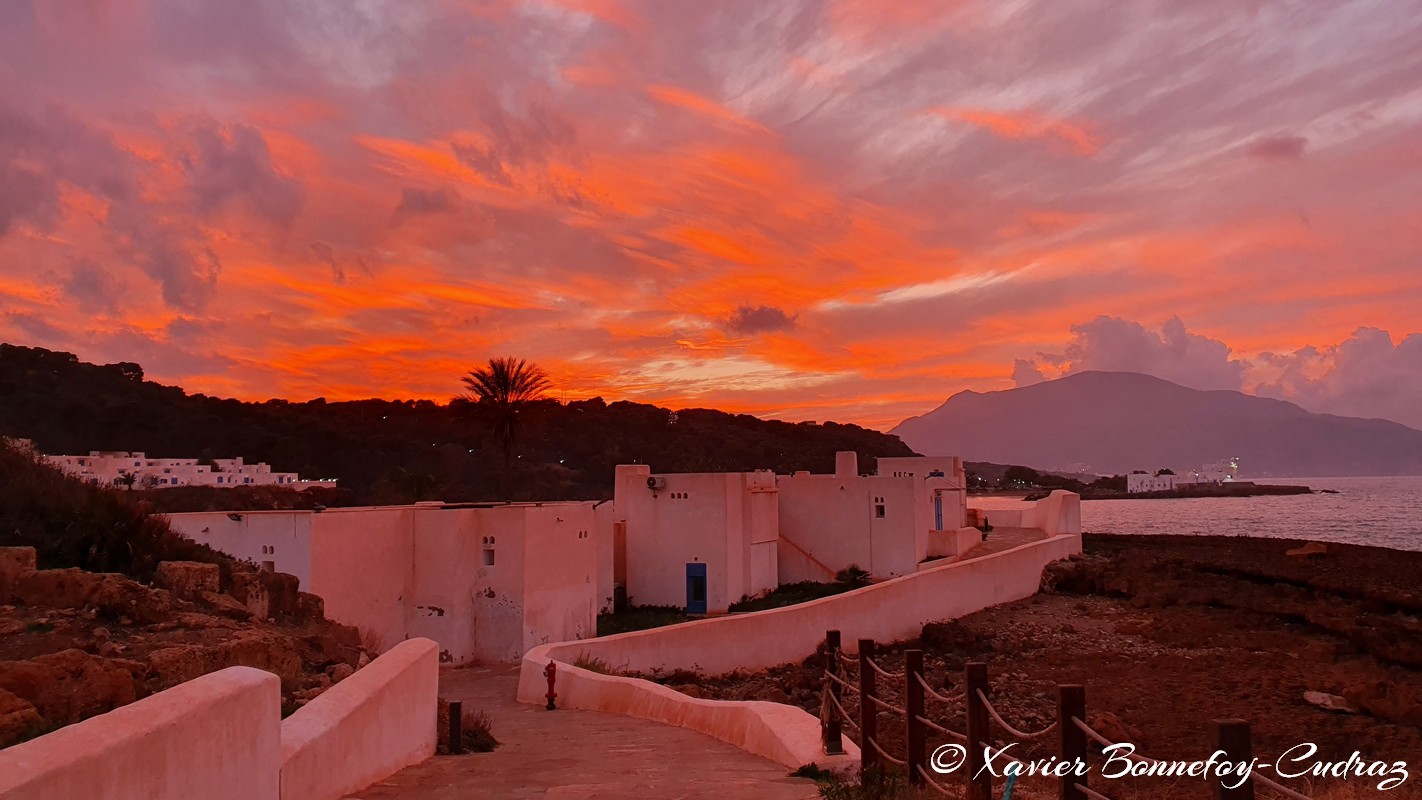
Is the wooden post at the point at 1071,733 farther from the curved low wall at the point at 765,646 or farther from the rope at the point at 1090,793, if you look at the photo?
the curved low wall at the point at 765,646

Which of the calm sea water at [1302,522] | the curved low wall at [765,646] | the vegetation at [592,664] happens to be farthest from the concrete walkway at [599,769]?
the calm sea water at [1302,522]

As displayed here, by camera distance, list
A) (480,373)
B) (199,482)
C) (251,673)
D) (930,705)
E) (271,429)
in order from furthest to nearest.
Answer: (271,429) < (199,482) < (480,373) < (930,705) < (251,673)

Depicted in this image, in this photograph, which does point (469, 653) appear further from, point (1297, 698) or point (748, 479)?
point (1297, 698)

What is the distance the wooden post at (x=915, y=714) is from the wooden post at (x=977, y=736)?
21.6 inches

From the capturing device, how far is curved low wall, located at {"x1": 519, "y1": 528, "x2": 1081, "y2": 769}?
8.86m

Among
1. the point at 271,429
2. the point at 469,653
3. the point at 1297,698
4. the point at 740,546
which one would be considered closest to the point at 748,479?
the point at 740,546

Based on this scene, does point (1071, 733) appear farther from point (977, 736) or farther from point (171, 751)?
point (171, 751)

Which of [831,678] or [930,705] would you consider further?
[930,705]

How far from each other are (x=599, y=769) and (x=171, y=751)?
177 inches

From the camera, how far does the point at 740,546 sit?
1163 inches

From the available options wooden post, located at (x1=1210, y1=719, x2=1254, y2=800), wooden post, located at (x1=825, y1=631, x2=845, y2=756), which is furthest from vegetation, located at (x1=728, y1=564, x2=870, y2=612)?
wooden post, located at (x1=1210, y1=719, x2=1254, y2=800)

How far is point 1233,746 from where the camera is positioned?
3.56 metres

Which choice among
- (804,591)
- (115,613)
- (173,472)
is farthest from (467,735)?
(173,472)

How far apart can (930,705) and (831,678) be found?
1039 cm
